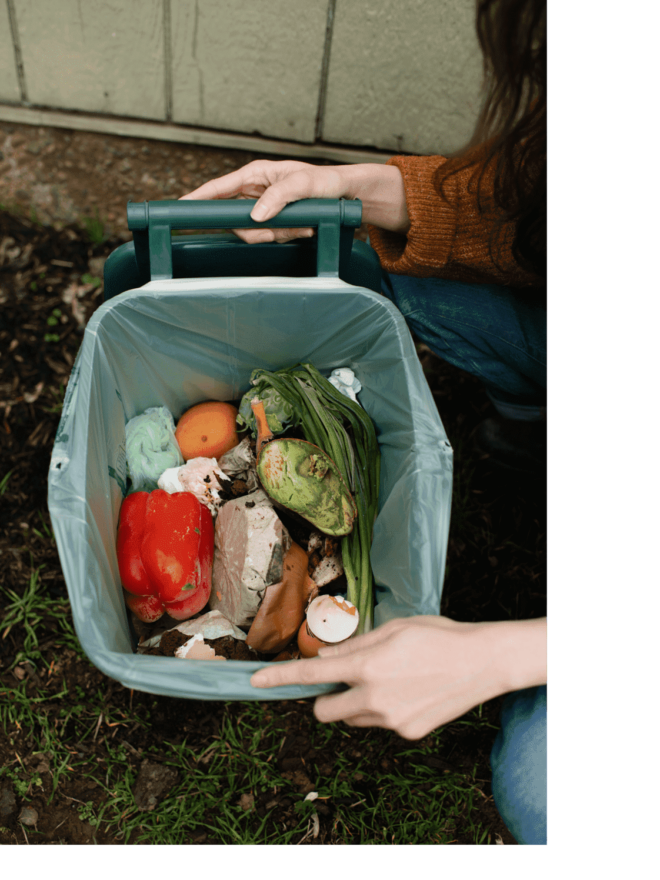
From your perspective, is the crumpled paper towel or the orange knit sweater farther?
the crumpled paper towel

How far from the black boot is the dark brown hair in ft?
1.56

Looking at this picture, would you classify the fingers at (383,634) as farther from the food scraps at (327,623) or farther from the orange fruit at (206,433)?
the orange fruit at (206,433)

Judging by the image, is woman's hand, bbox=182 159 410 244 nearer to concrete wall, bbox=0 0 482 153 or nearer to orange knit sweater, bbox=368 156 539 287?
orange knit sweater, bbox=368 156 539 287

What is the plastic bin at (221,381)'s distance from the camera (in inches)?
27.4

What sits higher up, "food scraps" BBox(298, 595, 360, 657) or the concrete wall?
the concrete wall

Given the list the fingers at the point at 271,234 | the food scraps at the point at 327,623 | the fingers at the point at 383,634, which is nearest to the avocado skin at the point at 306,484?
the food scraps at the point at 327,623

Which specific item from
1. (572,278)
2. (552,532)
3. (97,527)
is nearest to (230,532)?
(97,527)

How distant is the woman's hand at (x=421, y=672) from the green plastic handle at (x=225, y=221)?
56 cm

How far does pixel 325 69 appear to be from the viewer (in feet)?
4.36

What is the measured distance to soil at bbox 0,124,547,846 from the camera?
1.02 metres

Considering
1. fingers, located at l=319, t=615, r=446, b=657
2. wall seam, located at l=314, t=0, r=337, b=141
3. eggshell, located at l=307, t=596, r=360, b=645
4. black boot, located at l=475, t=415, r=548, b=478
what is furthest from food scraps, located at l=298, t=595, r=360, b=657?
wall seam, located at l=314, t=0, r=337, b=141

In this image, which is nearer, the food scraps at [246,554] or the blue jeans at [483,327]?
the food scraps at [246,554]

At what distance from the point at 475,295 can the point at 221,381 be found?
0.47 metres

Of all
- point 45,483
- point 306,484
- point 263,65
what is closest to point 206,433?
point 306,484
